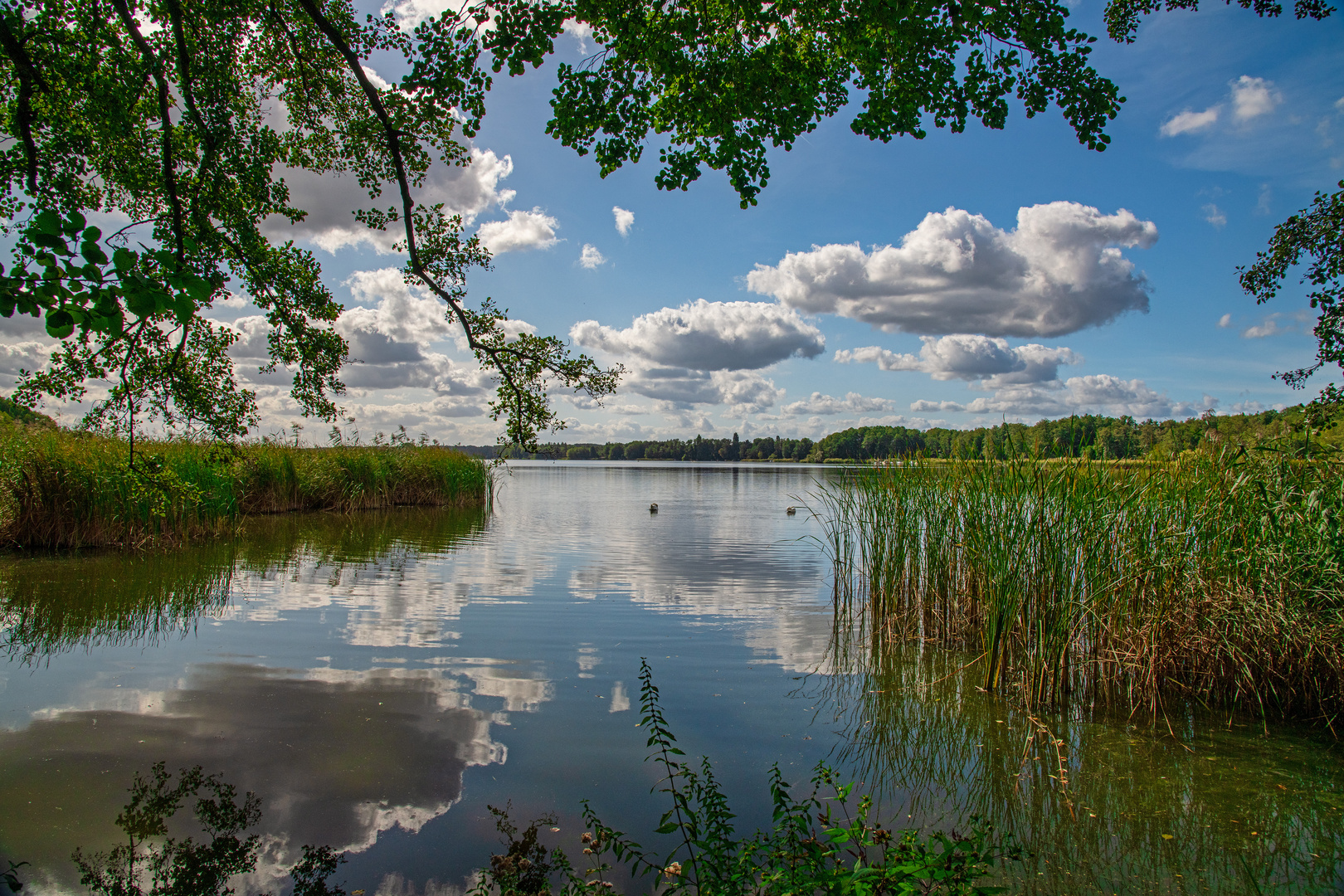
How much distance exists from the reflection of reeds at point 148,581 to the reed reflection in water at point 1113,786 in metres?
7.80

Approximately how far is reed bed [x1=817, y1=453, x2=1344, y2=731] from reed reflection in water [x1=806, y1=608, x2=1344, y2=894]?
368mm

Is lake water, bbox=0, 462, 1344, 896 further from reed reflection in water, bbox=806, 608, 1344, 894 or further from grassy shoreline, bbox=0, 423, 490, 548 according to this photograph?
grassy shoreline, bbox=0, 423, 490, 548

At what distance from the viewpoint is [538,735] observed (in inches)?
207

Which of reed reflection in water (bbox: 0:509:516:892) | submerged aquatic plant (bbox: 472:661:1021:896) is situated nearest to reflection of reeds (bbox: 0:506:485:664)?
reed reflection in water (bbox: 0:509:516:892)

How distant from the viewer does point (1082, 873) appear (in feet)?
11.9

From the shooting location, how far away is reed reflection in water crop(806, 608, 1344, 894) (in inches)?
145

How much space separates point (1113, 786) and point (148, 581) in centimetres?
1198

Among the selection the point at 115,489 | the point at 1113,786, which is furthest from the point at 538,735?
the point at 115,489

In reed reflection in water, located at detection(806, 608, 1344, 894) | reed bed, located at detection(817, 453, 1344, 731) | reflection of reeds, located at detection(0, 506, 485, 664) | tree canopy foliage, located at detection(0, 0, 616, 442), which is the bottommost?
reed reflection in water, located at detection(806, 608, 1344, 894)

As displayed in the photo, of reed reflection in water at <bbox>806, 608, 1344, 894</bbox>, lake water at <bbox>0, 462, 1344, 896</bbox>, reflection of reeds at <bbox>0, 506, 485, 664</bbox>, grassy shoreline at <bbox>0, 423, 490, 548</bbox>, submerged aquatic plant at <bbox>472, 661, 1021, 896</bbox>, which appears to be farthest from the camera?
grassy shoreline at <bbox>0, 423, 490, 548</bbox>

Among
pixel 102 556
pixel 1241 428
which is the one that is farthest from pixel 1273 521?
pixel 102 556

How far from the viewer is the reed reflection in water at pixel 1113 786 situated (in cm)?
368

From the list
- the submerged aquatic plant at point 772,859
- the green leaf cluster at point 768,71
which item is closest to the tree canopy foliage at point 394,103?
the green leaf cluster at point 768,71

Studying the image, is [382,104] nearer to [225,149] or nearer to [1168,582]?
[225,149]
